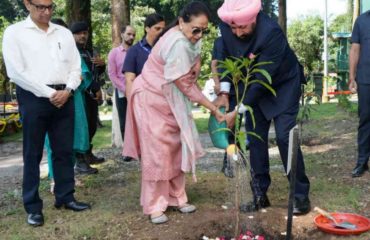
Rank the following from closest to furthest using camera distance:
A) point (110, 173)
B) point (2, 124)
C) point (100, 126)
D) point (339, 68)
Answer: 1. point (110, 173)
2. point (2, 124)
3. point (100, 126)
4. point (339, 68)

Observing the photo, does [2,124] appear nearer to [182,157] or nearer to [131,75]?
[131,75]

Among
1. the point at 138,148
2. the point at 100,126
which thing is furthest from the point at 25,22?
the point at 100,126

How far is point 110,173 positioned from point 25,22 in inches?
99.7

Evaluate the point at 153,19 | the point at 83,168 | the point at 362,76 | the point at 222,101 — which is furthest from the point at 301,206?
the point at 83,168

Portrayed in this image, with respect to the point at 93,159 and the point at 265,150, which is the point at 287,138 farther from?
the point at 93,159

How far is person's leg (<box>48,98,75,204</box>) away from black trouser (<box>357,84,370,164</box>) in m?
2.97

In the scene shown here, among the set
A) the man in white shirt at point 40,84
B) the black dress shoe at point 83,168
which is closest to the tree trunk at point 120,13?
the black dress shoe at point 83,168

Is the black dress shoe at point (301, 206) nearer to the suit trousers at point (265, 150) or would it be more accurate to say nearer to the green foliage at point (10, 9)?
the suit trousers at point (265, 150)

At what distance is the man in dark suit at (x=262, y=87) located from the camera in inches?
141

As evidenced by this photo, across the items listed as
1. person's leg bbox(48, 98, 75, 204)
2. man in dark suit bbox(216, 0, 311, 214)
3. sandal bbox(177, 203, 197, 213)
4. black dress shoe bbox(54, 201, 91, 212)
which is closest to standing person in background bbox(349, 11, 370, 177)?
man in dark suit bbox(216, 0, 311, 214)

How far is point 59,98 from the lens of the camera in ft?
12.7

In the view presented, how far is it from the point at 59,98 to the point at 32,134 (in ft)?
1.18

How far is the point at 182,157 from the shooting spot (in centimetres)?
390

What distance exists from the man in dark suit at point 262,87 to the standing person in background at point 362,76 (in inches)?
51.7
